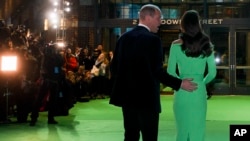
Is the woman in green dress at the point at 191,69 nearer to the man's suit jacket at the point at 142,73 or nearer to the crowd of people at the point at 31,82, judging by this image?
the man's suit jacket at the point at 142,73

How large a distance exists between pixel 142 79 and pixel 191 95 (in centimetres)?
50

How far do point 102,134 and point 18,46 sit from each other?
3122 millimetres

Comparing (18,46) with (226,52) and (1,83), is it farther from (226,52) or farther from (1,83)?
(226,52)

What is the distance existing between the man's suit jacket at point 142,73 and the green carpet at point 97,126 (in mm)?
4103

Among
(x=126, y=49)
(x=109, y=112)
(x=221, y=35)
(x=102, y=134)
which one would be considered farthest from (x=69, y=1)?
(x=126, y=49)

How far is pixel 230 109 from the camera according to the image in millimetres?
13789

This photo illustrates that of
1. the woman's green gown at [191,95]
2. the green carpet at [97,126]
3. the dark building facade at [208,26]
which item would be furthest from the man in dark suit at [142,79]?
the dark building facade at [208,26]

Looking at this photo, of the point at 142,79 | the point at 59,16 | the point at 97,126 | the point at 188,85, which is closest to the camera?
the point at 142,79

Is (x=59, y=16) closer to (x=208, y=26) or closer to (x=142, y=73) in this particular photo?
(x=208, y=26)

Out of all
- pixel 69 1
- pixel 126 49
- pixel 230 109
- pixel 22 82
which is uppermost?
pixel 69 1

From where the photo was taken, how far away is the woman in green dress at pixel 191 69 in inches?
181

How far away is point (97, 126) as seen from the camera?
10078mm

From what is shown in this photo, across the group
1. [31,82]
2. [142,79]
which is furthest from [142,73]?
[31,82]

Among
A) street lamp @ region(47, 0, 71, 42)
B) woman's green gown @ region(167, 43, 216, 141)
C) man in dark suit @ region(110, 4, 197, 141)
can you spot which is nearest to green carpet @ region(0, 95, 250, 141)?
woman's green gown @ region(167, 43, 216, 141)
